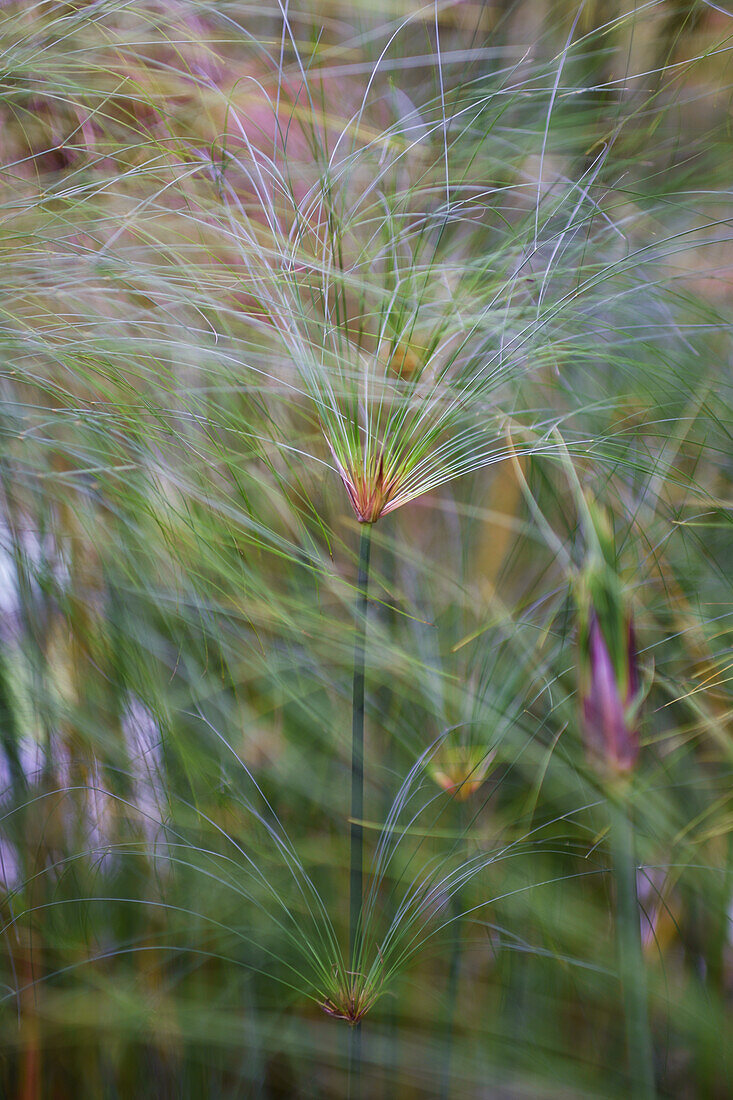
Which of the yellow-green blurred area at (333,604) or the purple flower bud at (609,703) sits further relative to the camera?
the yellow-green blurred area at (333,604)

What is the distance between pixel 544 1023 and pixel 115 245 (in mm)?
660

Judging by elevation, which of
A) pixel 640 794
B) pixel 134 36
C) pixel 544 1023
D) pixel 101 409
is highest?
pixel 134 36

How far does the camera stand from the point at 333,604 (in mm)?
580

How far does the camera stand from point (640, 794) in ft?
1.64

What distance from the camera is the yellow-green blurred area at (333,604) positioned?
506 millimetres

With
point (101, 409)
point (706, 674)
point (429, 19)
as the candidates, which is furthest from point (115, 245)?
point (706, 674)

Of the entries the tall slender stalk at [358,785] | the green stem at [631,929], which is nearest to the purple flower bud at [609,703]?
the green stem at [631,929]

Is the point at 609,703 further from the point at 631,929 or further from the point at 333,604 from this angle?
the point at 333,604

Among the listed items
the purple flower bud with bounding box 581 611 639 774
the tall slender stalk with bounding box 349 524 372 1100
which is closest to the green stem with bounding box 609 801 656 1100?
the purple flower bud with bounding box 581 611 639 774

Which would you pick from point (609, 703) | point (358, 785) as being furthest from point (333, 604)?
point (609, 703)

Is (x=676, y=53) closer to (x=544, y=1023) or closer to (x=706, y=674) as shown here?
(x=706, y=674)

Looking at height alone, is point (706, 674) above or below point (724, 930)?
above

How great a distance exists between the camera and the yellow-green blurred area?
506 millimetres

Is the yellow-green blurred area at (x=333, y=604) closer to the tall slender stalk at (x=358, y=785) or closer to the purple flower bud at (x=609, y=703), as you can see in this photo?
the tall slender stalk at (x=358, y=785)
